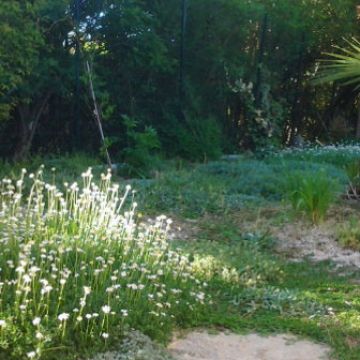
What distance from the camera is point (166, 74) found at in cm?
1129

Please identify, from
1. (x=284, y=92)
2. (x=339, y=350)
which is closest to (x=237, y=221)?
(x=339, y=350)

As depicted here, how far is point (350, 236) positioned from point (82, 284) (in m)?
3.05

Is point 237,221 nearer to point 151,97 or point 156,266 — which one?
point 156,266

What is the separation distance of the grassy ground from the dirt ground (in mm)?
99

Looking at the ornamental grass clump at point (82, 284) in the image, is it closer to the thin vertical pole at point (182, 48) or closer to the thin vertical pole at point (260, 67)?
the thin vertical pole at point (182, 48)

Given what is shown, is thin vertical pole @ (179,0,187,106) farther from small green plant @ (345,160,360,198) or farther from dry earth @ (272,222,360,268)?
dry earth @ (272,222,360,268)

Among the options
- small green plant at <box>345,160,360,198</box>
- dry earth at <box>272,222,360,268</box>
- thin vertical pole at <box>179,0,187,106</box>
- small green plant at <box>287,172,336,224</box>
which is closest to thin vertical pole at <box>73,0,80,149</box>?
thin vertical pole at <box>179,0,187,106</box>

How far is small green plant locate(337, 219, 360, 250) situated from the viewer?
595 centimetres

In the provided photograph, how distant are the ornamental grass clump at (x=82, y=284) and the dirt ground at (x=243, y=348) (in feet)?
0.50

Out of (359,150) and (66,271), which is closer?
(66,271)

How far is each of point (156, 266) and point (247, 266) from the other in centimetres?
102

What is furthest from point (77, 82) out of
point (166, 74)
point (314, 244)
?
point (314, 244)

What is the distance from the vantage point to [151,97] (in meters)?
11.2

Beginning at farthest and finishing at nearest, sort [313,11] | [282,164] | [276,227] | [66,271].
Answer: [313,11]
[282,164]
[276,227]
[66,271]
